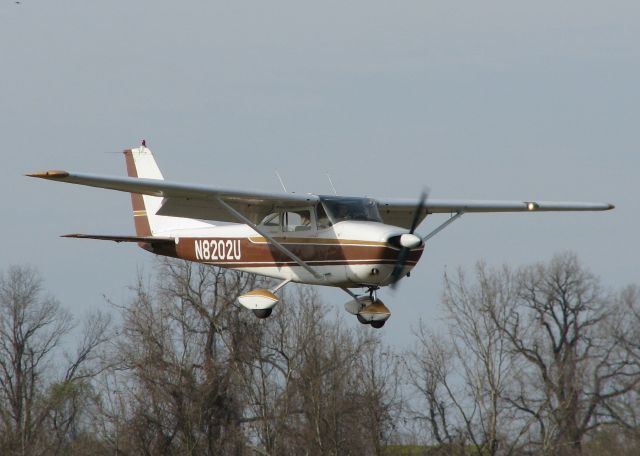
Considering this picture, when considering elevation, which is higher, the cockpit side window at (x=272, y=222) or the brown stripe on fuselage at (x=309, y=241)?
the cockpit side window at (x=272, y=222)

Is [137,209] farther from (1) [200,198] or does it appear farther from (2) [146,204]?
(1) [200,198]

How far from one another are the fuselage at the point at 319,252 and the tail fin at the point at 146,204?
161cm

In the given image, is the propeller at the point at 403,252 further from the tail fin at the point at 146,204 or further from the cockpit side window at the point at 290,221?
the tail fin at the point at 146,204

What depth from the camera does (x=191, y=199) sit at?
26000 millimetres

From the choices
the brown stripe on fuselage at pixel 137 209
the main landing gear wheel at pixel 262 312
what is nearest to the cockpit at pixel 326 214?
the main landing gear wheel at pixel 262 312

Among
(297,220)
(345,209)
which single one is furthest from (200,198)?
(345,209)

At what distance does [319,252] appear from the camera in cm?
2525

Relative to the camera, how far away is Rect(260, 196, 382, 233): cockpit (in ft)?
82.8

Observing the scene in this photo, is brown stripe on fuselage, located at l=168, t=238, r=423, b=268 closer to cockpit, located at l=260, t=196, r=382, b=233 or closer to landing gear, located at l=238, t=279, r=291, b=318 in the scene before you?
cockpit, located at l=260, t=196, r=382, b=233

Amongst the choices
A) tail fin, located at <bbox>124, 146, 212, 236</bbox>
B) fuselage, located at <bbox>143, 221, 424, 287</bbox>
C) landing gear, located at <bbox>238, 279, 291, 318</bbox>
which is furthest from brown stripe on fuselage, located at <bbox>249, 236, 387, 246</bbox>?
tail fin, located at <bbox>124, 146, 212, 236</bbox>

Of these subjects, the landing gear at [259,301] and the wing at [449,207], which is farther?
the wing at [449,207]

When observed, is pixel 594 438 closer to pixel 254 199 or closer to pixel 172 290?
pixel 172 290

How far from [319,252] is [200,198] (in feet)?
8.22

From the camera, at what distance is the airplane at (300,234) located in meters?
24.4
